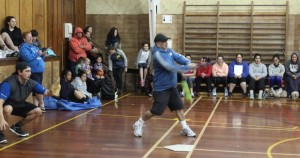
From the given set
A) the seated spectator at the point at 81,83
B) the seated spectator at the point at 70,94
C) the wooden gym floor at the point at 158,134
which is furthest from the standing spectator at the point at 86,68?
the wooden gym floor at the point at 158,134

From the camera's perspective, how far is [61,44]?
40.4ft

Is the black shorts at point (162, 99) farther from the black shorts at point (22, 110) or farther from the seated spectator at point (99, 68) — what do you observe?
the seated spectator at point (99, 68)

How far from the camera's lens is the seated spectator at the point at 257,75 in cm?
1260

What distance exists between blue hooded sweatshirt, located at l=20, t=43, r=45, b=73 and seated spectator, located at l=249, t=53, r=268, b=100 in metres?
5.94

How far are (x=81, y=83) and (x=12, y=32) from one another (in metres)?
1.92

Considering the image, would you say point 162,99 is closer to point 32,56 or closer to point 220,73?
point 32,56

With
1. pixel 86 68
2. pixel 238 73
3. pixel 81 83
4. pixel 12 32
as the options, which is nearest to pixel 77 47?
pixel 86 68

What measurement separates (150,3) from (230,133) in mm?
7252

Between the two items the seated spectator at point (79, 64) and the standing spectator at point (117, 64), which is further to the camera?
the standing spectator at point (117, 64)

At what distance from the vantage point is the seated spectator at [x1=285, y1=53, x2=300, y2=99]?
498 inches

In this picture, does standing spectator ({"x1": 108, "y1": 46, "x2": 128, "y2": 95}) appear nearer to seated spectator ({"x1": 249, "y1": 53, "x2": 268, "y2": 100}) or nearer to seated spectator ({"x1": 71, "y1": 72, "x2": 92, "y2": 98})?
seated spectator ({"x1": 71, "y1": 72, "x2": 92, "y2": 98})

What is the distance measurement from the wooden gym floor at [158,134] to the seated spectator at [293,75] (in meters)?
2.33

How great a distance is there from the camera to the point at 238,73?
42.2 feet

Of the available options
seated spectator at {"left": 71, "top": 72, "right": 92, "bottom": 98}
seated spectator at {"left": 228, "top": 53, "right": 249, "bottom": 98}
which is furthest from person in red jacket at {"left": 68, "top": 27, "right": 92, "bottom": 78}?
seated spectator at {"left": 228, "top": 53, "right": 249, "bottom": 98}
